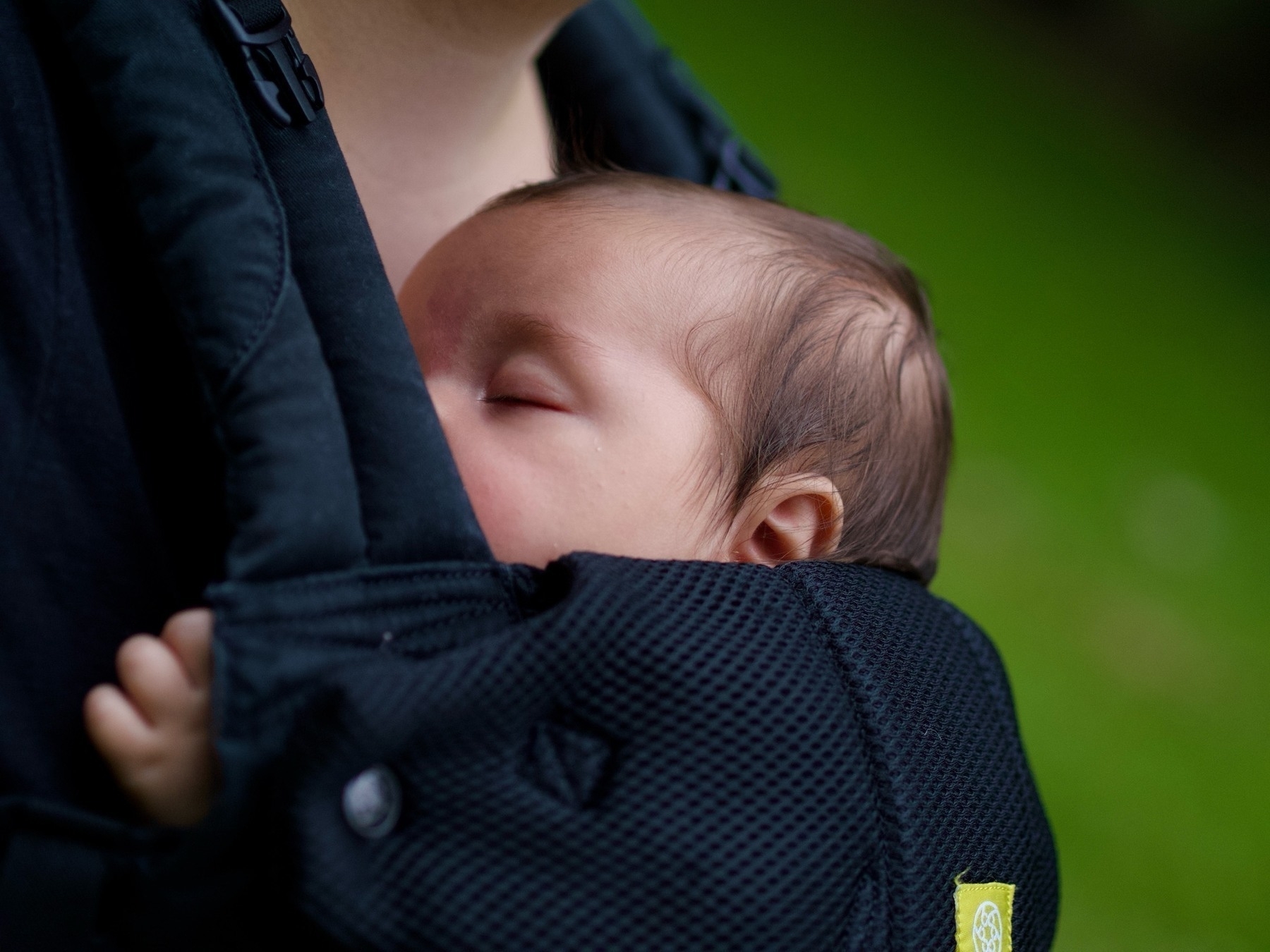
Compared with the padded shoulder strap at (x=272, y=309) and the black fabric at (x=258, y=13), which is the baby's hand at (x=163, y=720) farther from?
the black fabric at (x=258, y=13)

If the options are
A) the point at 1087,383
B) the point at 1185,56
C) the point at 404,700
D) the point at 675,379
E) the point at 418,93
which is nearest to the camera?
the point at 404,700

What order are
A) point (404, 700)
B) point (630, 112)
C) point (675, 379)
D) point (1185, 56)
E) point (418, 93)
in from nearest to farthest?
point (404, 700) → point (675, 379) → point (418, 93) → point (630, 112) → point (1185, 56)

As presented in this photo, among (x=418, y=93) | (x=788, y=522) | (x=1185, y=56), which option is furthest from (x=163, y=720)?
(x=1185, y=56)

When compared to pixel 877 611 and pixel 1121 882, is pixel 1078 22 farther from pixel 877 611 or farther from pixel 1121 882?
pixel 877 611

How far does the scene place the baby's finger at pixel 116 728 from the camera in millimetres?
495

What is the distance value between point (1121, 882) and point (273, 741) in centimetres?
148

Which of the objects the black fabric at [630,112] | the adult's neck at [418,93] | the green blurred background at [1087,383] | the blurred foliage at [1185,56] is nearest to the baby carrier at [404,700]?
the adult's neck at [418,93]

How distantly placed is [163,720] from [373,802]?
100mm

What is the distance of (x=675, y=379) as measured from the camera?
2.39 ft

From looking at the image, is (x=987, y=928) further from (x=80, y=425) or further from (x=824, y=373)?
(x=80, y=425)

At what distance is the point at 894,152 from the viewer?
3545 millimetres

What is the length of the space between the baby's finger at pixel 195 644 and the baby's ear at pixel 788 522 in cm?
34

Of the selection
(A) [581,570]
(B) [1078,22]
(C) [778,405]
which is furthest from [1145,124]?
(A) [581,570]

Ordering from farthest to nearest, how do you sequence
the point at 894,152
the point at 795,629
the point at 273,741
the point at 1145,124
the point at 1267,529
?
the point at 1145,124 < the point at 894,152 < the point at 1267,529 < the point at 795,629 < the point at 273,741
